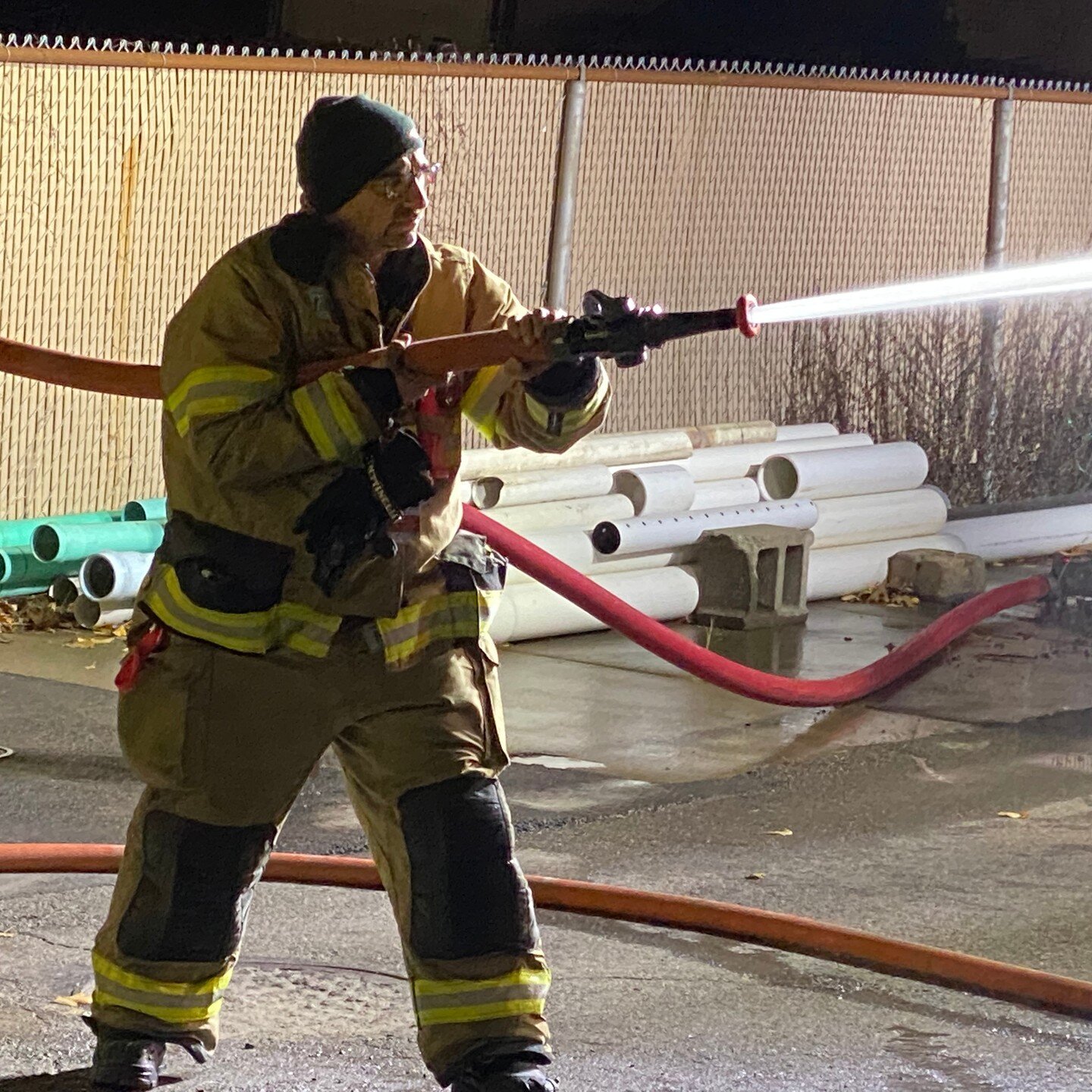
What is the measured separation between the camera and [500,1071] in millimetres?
3568

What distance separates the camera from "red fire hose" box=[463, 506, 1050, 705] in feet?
20.5

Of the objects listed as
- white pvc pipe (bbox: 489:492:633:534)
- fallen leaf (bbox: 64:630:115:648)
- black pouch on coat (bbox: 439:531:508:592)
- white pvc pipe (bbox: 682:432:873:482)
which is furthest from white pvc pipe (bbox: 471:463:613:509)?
black pouch on coat (bbox: 439:531:508:592)

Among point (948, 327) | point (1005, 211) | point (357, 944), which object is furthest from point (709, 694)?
point (1005, 211)

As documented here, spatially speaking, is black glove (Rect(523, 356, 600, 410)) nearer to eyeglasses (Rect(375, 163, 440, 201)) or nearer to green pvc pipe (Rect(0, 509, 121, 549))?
eyeglasses (Rect(375, 163, 440, 201))

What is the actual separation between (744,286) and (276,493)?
27.4 ft

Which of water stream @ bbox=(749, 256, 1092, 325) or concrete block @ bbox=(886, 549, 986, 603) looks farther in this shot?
concrete block @ bbox=(886, 549, 986, 603)

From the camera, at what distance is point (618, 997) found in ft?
14.1

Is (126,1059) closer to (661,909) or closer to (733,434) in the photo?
(661,909)

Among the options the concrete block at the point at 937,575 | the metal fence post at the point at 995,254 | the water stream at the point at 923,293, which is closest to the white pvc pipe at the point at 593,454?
the concrete block at the point at 937,575

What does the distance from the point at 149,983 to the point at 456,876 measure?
59 cm

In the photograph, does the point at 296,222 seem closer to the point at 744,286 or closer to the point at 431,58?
the point at 431,58

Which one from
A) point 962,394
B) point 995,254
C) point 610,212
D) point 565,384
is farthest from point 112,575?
point 995,254

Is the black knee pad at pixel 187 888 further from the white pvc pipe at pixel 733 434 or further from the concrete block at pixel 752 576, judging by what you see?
the white pvc pipe at pixel 733 434

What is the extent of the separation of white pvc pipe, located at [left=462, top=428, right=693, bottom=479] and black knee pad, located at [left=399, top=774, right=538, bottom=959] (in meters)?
4.92
